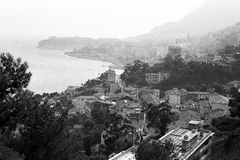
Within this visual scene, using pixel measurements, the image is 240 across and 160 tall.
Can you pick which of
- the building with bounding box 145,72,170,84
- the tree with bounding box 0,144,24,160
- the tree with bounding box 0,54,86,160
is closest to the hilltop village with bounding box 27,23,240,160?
the building with bounding box 145,72,170,84

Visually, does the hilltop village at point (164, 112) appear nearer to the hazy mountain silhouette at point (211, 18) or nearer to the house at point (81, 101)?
the house at point (81, 101)

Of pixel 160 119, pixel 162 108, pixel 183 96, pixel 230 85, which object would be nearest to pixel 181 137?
pixel 160 119

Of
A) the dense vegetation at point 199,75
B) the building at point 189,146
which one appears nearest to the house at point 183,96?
the dense vegetation at point 199,75

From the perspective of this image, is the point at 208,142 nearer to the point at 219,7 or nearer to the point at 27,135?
the point at 27,135

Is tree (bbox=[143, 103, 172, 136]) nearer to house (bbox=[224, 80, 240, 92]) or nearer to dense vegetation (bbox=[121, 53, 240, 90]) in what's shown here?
house (bbox=[224, 80, 240, 92])

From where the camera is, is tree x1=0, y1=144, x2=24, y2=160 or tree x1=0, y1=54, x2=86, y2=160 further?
A: tree x1=0, y1=54, x2=86, y2=160

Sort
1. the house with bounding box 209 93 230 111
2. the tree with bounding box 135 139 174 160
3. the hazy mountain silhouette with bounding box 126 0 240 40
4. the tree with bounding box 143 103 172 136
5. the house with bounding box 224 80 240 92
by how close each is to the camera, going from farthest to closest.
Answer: the hazy mountain silhouette with bounding box 126 0 240 40
the house with bounding box 224 80 240 92
the house with bounding box 209 93 230 111
the tree with bounding box 143 103 172 136
the tree with bounding box 135 139 174 160

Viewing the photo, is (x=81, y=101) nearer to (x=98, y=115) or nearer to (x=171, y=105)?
(x=98, y=115)
